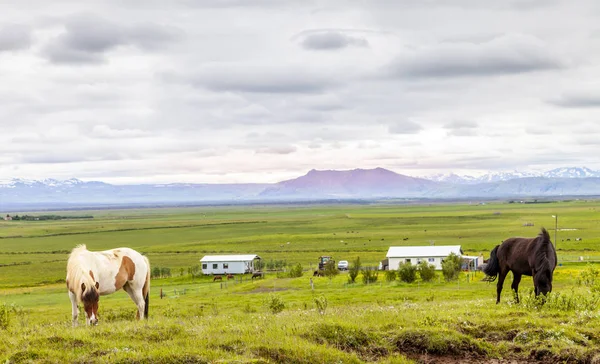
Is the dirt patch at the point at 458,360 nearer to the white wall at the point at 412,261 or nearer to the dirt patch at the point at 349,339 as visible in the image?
the dirt patch at the point at 349,339

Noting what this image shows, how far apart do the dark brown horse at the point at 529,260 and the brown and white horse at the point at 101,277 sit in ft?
38.2

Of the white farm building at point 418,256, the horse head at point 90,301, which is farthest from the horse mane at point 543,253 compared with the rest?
the white farm building at point 418,256

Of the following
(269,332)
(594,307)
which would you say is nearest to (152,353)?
(269,332)

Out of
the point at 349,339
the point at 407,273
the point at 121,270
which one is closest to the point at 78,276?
the point at 121,270

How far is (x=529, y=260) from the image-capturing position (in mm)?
16500

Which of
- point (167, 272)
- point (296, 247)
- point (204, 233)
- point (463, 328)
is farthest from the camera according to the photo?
point (204, 233)

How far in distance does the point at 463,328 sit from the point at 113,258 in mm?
9624

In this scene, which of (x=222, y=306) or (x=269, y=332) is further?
(x=222, y=306)

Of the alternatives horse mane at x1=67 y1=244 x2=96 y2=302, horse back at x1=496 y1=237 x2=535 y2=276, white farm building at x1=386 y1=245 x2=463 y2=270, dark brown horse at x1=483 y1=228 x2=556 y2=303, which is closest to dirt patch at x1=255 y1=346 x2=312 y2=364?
horse mane at x1=67 y1=244 x2=96 y2=302

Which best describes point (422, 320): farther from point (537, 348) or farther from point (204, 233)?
point (204, 233)

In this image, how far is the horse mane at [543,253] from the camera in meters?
15.7

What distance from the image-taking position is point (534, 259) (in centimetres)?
1617

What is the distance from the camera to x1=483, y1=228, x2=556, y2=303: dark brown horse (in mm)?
15706

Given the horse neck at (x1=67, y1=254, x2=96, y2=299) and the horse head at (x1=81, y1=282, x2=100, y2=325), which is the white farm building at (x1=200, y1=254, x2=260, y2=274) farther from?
the horse head at (x1=81, y1=282, x2=100, y2=325)
